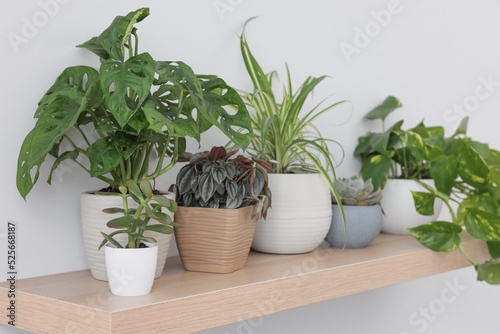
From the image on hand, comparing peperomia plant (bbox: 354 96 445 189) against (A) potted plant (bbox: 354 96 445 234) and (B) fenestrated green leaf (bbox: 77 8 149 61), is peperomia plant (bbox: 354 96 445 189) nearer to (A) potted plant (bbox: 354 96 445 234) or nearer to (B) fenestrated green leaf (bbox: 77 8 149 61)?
(A) potted plant (bbox: 354 96 445 234)

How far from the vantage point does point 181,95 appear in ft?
3.16

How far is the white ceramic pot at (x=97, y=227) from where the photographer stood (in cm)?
92

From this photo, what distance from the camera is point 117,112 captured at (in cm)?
78

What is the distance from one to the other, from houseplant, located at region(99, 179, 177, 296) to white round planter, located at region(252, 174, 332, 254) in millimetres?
380

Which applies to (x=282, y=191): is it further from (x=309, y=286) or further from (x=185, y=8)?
(x=185, y=8)

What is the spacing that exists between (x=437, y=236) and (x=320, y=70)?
551 mm

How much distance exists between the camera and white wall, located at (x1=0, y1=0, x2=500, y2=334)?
3.19 ft

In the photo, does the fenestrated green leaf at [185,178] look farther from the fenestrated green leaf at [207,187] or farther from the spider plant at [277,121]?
the spider plant at [277,121]

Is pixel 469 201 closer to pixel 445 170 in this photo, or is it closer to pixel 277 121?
pixel 445 170

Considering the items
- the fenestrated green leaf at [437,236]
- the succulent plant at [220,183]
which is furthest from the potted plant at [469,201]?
the succulent plant at [220,183]

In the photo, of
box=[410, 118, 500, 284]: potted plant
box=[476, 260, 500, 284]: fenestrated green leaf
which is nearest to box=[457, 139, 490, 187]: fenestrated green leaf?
box=[410, 118, 500, 284]: potted plant

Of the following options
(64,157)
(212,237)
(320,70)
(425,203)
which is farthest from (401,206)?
(64,157)

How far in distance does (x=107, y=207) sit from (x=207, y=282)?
0.21 metres

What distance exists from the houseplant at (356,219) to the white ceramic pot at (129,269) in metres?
0.60
